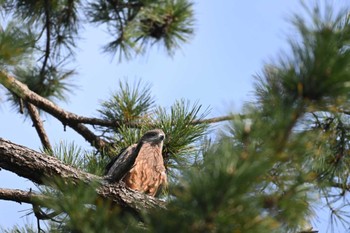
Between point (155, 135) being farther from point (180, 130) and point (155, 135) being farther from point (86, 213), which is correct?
point (86, 213)

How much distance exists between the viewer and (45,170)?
369 cm

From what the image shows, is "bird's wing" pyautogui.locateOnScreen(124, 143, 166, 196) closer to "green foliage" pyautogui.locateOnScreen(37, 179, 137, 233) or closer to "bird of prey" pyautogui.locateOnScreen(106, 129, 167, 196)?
"bird of prey" pyautogui.locateOnScreen(106, 129, 167, 196)

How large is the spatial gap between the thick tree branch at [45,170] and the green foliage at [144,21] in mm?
2620

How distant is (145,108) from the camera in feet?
17.3

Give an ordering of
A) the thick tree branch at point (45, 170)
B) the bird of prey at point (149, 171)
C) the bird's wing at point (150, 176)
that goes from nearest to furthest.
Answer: the thick tree branch at point (45, 170), the bird of prey at point (149, 171), the bird's wing at point (150, 176)

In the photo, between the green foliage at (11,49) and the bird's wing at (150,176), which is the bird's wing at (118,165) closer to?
the bird's wing at (150,176)

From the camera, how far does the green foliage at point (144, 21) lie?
6191mm

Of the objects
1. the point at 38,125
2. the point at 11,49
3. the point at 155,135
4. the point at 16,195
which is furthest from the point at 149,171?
the point at 11,49


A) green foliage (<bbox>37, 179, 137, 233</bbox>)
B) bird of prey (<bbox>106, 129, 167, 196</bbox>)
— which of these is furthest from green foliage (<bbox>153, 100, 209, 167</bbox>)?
green foliage (<bbox>37, 179, 137, 233</bbox>)

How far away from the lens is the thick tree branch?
143 inches

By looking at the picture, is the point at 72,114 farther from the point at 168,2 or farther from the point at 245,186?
the point at 245,186

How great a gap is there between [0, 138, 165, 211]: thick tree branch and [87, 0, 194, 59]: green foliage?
2620mm

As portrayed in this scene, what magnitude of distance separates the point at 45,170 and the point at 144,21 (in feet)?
9.39

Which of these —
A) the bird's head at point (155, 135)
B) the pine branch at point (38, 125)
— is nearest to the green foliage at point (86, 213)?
the bird's head at point (155, 135)
